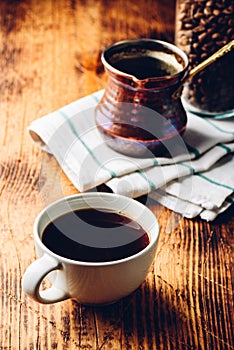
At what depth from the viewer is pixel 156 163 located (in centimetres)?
86

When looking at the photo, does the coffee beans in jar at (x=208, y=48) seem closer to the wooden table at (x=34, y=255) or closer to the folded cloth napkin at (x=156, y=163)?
the folded cloth napkin at (x=156, y=163)

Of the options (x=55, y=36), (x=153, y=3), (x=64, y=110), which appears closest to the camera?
(x=64, y=110)

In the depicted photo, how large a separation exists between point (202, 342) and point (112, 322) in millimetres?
88

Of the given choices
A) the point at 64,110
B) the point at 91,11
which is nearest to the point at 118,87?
the point at 64,110

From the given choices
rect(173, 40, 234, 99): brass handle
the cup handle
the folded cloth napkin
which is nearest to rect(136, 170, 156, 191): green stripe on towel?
the folded cloth napkin

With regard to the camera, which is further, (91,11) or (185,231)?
(91,11)

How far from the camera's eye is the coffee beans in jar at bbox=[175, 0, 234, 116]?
2.95ft

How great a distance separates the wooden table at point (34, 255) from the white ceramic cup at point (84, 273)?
0.12ft

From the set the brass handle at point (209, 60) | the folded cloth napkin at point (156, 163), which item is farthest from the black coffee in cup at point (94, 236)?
the brass handle at point (209, 60)

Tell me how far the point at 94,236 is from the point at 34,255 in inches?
4.4

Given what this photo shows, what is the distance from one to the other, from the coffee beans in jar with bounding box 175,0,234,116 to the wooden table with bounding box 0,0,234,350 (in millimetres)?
172

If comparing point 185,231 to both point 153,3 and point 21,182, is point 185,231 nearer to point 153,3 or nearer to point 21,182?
point 21,182

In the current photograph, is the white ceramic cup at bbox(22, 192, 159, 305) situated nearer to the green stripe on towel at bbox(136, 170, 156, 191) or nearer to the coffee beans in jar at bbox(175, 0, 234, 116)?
the green stripe on towel at bbox(136, 170, 156, 191)

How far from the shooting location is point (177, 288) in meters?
0.69
